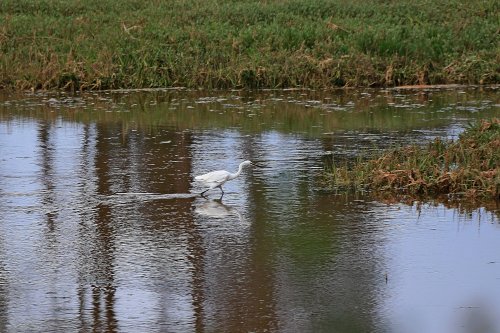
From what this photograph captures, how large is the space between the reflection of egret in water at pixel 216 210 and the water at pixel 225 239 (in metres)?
0.02

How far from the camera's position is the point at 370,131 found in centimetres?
1714

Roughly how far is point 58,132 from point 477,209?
7.95 meters

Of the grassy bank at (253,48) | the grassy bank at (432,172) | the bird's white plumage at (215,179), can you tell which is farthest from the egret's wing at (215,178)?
the grassy bank at (253,48)

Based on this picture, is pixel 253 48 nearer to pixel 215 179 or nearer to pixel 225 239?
pixel 215 179

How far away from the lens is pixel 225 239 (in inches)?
420

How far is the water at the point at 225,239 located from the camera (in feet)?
27.7

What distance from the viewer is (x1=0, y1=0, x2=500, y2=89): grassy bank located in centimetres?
2206

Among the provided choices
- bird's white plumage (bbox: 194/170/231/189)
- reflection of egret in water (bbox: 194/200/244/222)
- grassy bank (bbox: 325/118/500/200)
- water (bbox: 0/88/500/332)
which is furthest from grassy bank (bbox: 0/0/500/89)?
reflection of egret in water (bbox: 194/200/244/222)

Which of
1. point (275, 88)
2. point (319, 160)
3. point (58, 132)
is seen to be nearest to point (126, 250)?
point (319, 160)

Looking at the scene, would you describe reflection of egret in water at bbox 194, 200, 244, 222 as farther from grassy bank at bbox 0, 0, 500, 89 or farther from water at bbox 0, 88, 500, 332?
grassy bank at bbox 0, 0, 500, 89

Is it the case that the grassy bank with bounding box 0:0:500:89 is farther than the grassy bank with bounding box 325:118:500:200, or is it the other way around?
the grassy bank with bounding box 0:0:500:89

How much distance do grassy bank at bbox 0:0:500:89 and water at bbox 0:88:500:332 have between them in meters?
4.13

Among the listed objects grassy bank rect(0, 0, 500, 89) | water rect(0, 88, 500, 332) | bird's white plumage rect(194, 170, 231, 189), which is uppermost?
grassy bank rect(0, 0, 500, 89)

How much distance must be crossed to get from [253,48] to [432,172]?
36.3 feet
